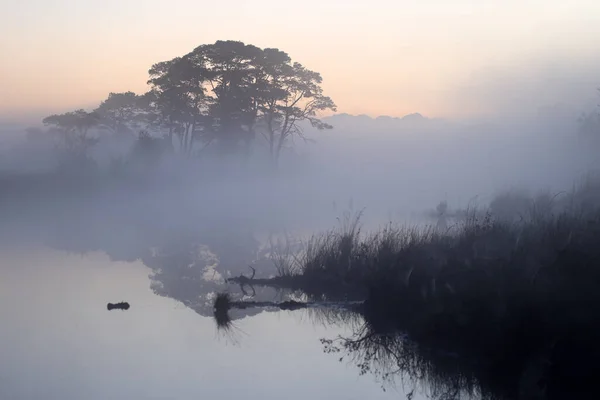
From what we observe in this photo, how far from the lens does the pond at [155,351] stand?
5.01m

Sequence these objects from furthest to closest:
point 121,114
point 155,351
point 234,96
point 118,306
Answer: point 121,114
point 234,96
point 118,306
point 155,351

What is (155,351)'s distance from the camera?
5938mm

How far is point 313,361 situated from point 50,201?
20.8m

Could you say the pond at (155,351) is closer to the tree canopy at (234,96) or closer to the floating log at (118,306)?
the floating log at (118,306)

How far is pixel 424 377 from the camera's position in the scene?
528 centimetres

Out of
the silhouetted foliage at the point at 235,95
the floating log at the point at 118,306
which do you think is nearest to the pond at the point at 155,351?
the floating log at the point at 118,306

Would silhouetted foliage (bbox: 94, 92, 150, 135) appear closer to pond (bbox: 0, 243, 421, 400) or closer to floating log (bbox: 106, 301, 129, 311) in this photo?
pond (bbox: 0, 243, 421, 400)

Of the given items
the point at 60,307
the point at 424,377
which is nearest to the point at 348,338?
the point at 424,377

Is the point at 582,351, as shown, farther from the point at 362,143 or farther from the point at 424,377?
the point at 362,143

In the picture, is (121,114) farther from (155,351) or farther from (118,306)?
(155,351)

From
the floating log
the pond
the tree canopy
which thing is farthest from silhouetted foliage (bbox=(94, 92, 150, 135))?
the floating log

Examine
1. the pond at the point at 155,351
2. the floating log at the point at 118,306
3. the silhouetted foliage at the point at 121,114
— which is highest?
the silhouetted foliage at the point at 121,114

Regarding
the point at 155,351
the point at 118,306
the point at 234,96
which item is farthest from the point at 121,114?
the point at 155,351

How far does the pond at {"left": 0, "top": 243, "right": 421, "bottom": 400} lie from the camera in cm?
501
